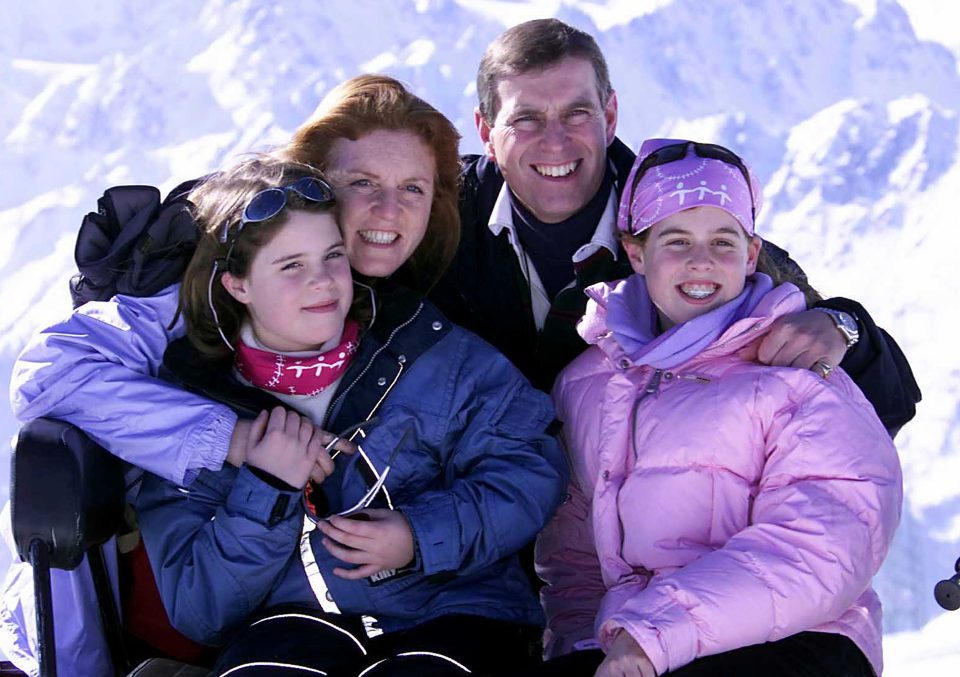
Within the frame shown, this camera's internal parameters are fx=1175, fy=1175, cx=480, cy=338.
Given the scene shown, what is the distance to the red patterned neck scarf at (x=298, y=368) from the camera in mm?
2387

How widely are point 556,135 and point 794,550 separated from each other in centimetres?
139

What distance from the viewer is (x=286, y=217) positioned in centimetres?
237

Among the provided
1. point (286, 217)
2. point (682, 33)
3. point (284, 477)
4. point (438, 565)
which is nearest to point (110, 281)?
point (286, 217)

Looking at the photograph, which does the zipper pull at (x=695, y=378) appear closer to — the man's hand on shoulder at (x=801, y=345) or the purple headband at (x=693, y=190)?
the man's hand on shoulder at (x=801, y=345)

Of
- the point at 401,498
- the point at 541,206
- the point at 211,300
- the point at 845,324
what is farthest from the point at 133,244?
the point at 845,324

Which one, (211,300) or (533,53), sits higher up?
(533,53)

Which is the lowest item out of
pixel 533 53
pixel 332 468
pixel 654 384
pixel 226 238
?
pixel 332 468

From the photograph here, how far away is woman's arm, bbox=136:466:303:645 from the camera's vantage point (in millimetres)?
2227

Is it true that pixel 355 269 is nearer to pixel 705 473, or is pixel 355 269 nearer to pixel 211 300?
pixel 211 300

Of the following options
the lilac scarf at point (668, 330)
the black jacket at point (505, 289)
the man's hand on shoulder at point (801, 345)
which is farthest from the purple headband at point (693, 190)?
the black jacket at point (505, 289)

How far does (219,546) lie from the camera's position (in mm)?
2252

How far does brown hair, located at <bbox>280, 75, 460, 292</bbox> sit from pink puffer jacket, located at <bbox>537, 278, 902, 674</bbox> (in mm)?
563

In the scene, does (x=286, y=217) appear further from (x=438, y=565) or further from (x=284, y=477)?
(x=438, y=565)

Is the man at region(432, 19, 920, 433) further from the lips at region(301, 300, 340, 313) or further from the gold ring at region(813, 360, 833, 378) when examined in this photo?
the gold ring at region(813, 360, 833, 378)
